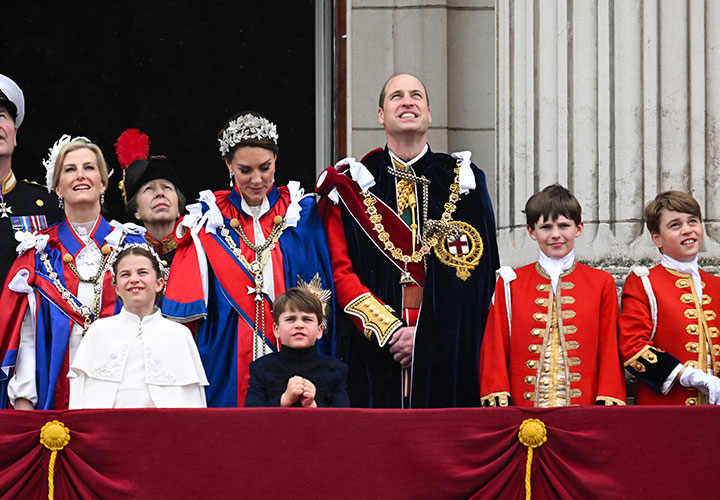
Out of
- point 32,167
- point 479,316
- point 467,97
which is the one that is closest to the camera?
point 479,316

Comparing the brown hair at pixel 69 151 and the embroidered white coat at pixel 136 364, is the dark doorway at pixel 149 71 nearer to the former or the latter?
the brown hair at pixel 69 151

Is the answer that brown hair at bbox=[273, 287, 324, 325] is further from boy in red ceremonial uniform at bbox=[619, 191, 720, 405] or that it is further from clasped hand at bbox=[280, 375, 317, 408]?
boy in red ceremonial uniform at bbox=[619, 191, 720, 405]

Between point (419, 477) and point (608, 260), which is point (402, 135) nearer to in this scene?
point (608, 260)

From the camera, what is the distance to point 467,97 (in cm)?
795

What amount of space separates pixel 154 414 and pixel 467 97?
445cm

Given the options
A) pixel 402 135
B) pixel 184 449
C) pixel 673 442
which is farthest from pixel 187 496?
pixel 402 135

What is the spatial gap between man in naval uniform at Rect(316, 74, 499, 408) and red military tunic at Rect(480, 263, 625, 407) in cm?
24

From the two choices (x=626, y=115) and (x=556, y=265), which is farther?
(x=626, y=115)

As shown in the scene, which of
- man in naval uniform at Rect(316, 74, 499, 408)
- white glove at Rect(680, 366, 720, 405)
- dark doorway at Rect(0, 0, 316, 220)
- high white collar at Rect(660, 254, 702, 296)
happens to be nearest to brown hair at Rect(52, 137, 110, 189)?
man in naval uniform at Rect(316, 74, 499, 408)

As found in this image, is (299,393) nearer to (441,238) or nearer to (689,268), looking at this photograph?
(441,238)

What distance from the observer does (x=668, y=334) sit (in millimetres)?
4746

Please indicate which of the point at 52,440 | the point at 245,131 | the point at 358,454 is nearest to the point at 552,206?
the point at 245,131

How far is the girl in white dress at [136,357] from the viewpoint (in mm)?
4504

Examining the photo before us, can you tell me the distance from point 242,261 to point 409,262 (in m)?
0.66
